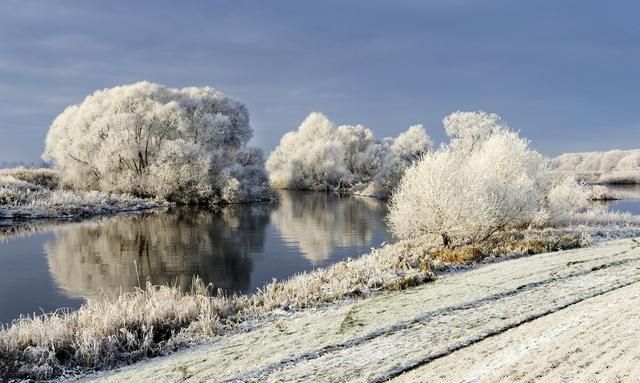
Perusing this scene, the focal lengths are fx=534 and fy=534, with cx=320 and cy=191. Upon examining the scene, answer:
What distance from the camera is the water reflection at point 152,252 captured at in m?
19.2

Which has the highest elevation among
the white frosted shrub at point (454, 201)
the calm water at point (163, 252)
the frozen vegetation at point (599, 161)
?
the frozen vegetation at point (599, 161)

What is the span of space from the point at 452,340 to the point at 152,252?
1965 centimetres

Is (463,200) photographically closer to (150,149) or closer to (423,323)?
(423,323)

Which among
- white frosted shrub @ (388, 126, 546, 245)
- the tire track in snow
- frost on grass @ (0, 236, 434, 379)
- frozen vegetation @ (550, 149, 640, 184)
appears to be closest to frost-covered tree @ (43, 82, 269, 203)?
white frosted shrub @ (388, 126, 546, 245)

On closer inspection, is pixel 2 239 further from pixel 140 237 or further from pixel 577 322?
pixel 577 322

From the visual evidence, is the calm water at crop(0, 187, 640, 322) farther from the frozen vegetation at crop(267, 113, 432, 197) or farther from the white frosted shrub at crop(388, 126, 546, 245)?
the frozen vegetation at crop(267, 113, 432, 197)

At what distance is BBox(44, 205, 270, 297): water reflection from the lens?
1925 cm

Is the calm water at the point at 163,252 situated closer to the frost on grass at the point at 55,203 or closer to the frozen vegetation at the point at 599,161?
the frost on grass at the point at 55,203

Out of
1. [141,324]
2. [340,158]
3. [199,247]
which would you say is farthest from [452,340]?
[340,158]

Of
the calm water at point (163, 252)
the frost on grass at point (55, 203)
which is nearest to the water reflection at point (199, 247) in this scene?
the calm water at point (163, 252)

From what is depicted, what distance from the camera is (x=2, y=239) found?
29500 millimetres

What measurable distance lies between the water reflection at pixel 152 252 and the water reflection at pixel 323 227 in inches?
83.2

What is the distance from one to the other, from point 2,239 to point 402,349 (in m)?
28.5

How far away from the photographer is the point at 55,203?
1682 inches
